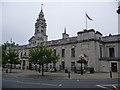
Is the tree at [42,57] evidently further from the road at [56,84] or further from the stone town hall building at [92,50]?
the stone town hall building at [92,50]

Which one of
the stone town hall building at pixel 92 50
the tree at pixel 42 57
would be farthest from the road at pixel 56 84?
the stone town hall building at pixel 92 50

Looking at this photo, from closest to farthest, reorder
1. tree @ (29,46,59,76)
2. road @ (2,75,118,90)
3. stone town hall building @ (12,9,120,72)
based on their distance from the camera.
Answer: road @ (2,75,118,90) < tree @ (29,46,59,76) < stone town hall building @ (12,9,120,72)

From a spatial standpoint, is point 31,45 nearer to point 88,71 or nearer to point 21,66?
point 21,66

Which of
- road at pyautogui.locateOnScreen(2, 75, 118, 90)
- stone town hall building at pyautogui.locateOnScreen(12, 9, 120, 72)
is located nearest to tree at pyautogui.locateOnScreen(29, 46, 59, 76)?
road at pyautogui.locateOnScreen(2, 75, 118, 90)

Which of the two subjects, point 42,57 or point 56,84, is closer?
point 56,84

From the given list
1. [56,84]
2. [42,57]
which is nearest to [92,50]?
[42,57]

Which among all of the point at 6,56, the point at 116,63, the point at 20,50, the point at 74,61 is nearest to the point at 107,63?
the point at 116,63

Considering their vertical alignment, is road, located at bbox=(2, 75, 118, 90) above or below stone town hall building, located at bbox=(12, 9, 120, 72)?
below

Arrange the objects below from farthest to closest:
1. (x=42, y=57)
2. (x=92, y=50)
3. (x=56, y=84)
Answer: (x=92, y=50)
(x=42, y=57)
(x=56, y=84)

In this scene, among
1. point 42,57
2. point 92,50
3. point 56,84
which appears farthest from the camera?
point 92,50

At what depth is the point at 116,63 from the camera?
1238 inches

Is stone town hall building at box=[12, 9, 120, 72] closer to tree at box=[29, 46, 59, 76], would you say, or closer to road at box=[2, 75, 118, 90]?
tree at box=[29, 46, 59, 76]

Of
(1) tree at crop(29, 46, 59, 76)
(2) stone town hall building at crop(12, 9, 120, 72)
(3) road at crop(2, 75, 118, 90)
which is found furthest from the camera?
(2) stone town hall building at crop(12, 9, 120, 72)

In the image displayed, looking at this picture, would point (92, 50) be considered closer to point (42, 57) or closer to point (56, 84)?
point (42, 57)
